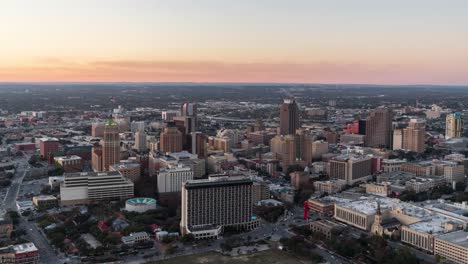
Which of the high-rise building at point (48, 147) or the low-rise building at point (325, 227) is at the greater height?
the high-rise building at point (48, 147)

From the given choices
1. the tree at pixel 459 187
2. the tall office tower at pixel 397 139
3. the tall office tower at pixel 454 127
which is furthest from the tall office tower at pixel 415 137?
the tree at pixel 459 187

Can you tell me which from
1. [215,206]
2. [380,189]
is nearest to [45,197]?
[215,206]

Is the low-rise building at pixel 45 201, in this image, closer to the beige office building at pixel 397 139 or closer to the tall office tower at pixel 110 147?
the tall office tower at pixel 110 147

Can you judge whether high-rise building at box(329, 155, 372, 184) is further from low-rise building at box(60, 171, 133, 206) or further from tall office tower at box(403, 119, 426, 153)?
low-rise building at box(60, 171, 133, 206)

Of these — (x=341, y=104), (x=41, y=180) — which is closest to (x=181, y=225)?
(x=41, y=180)

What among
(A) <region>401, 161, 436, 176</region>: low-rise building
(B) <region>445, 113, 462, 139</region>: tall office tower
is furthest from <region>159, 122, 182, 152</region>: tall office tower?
(B) <region>445, 113, 462, 139</region>: tall office tower

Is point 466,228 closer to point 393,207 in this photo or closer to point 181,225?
point 393,207

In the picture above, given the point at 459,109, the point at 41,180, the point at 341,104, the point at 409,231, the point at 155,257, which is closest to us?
the point at 155,257
